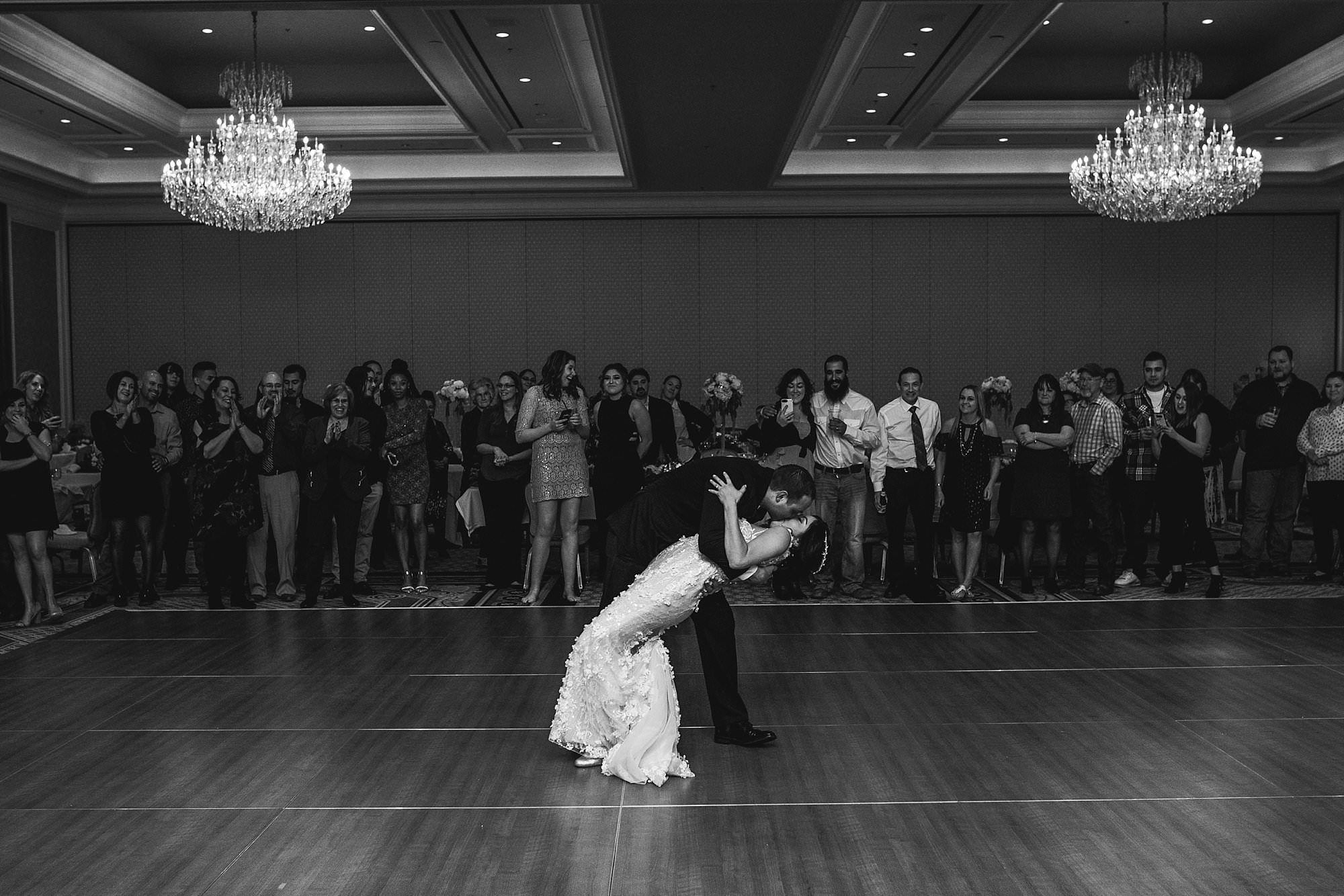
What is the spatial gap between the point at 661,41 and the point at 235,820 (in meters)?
5.64

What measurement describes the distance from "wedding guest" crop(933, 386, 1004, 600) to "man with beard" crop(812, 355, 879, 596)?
0.57 meters

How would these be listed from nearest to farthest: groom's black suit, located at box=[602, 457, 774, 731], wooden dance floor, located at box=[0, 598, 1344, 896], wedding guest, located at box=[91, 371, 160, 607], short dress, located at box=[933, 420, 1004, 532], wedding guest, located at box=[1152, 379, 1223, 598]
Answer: wooden dance floor, located at box=[0, 598, 1344, 896]
groom's black suit, located at box=[602, 457, 774, 731]
wedding guest, located at box=[91, 371, 160, 607]
short dress, located at box=[933, 420, 1004, 532]
wedding guest, located at box=[1152, 379, 1223, 598]

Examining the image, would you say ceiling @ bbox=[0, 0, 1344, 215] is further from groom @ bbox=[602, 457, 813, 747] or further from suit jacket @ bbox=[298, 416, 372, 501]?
groom @ bbox=[602, 457, 813, 747]

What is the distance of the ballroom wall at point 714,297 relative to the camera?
47.5 feet

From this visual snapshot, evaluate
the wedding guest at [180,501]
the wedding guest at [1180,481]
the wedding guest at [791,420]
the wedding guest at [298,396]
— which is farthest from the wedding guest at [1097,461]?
the wedding guest at [180,501]

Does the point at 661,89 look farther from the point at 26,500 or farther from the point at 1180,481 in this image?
the point at 26,500

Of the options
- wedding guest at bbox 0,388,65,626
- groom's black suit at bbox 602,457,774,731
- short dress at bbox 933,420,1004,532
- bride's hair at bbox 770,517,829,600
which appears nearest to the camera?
groom's black suit at bbox 602,457,774,731

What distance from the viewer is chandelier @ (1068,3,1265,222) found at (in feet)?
32.5

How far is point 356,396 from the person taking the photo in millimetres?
8633

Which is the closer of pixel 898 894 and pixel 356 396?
pixel 898 894

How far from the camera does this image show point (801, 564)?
7.06 m

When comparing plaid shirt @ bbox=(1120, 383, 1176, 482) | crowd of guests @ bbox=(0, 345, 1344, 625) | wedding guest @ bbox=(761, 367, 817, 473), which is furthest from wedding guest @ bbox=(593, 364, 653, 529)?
plaid shirt @ bbox=(1120, 383, 1176, 482)

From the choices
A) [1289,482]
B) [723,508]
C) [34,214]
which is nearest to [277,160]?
[34,214]

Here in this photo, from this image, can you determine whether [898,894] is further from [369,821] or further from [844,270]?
[844,270]
